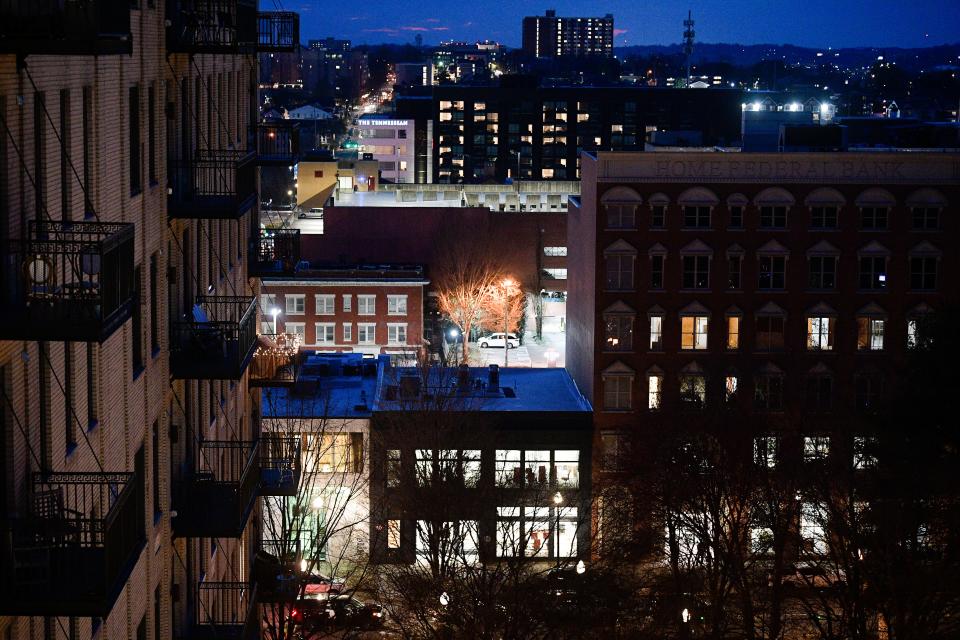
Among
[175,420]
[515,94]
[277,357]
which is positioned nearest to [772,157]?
[277,357]

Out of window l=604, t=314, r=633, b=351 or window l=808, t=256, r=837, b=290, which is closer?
window l=604, t=314, r=633, b=351

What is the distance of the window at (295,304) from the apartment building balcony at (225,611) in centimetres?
5338

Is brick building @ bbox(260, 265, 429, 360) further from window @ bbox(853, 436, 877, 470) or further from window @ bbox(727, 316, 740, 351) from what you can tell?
window @ bbox(853, 436, 877, 470)

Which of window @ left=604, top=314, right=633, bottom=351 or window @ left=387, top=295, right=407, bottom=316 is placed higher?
window @ left=604, top=314, right=633, bottom=351

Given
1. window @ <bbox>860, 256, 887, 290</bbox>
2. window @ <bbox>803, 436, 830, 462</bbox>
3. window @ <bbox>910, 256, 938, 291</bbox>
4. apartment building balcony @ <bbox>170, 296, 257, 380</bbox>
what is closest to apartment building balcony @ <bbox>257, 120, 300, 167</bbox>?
apartment building balcony @ <bbox>170, 296, 257, 380</bbox>

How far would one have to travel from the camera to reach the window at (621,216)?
51.9 meters

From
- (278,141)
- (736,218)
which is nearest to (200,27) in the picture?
(278,141)

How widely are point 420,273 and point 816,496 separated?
142 ft

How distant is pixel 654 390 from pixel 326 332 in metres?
29.8

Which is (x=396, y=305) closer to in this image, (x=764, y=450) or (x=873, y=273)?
(x=873, y=273)

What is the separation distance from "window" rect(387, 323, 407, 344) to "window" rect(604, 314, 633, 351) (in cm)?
2795

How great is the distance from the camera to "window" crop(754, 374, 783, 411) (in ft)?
174

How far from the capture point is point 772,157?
51.8 metres

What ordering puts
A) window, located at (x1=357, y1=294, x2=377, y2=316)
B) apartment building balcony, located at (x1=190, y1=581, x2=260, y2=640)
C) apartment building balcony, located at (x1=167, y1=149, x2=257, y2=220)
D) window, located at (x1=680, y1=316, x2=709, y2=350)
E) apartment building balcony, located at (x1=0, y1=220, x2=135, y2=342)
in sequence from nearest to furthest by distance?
apartment building balcony, located at (x1=0, y1=220, x2=135, y2=342) → apartment building balcony, located at (x1=167, y1=149, x2=257, y2=220) → apartment building balcony, located at (x1=190, y1=581, x2=260, y2=640) → window, located at (x1=680, y1=316, x2=709, y2=350) → window, located at (x1=357, y1=294, x2=377, y2=316)
